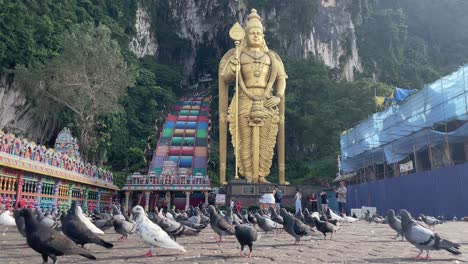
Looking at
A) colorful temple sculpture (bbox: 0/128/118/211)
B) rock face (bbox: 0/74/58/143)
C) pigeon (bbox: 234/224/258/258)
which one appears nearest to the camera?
pigeon (bbox: 234/224/258/258)

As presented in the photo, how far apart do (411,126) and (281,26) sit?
2175 centimetres

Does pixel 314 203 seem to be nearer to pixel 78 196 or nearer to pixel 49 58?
pixel 78 196

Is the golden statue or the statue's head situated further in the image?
the statue's head

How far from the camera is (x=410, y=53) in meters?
41.6

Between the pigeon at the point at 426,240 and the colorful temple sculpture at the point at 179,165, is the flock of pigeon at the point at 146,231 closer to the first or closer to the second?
the pigeon at the point at 426,240

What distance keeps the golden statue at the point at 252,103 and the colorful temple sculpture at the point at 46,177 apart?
20.9 ft

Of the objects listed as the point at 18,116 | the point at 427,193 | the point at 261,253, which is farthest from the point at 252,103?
the point at 261,253

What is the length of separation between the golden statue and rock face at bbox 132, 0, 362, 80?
16.1 metres

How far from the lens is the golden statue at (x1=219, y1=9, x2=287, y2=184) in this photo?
1952 centimetres

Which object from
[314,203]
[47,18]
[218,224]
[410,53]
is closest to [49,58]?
[47,18]

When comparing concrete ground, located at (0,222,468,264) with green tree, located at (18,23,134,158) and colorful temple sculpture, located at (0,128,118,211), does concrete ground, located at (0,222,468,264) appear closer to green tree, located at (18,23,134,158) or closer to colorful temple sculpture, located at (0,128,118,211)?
colorful temple sculpture, located at (0,128,118,211)

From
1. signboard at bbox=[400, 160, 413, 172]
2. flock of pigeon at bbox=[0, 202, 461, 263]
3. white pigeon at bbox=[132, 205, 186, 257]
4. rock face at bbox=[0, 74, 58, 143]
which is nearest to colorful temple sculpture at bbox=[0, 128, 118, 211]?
rock face at bbox=[0, 74, 58, 143]

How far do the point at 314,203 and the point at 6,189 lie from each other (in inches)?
404

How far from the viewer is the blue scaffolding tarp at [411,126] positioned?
14680 mm
